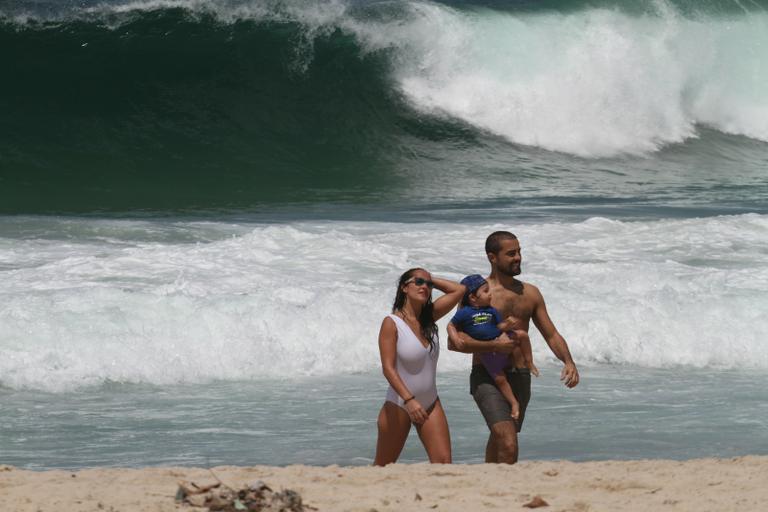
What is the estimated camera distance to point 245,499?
4.71 metres

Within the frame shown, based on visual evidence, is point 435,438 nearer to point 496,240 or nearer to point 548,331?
point 548,331

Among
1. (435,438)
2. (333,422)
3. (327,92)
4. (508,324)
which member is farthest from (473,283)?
(327,92)

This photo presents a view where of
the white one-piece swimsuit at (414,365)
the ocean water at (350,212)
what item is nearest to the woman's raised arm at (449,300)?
the white one-piece swimsuit at (414,365)

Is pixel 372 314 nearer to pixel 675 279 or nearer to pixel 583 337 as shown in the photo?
pixel 583 337

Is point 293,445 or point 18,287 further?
point 18,287

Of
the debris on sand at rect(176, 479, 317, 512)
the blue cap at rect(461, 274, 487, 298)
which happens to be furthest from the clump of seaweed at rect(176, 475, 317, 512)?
the blue cap at rect(461, 274, 487, 298)

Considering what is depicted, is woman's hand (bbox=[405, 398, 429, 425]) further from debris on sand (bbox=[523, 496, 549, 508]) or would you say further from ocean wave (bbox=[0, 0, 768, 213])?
ocean wave (bbox=[0, 0, 768, 213])

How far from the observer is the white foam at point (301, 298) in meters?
8.94

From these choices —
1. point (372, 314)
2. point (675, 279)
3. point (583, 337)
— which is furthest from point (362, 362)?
point (675, 279)

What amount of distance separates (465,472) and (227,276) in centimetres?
553

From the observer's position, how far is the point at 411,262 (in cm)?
1166

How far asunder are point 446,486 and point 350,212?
34.7 feet

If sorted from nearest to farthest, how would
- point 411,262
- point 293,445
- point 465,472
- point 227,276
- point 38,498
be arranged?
point 38,498 → point 465,472 → point 293,445 → point 227,276 → point 411,262

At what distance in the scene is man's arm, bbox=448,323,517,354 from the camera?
5.51m
